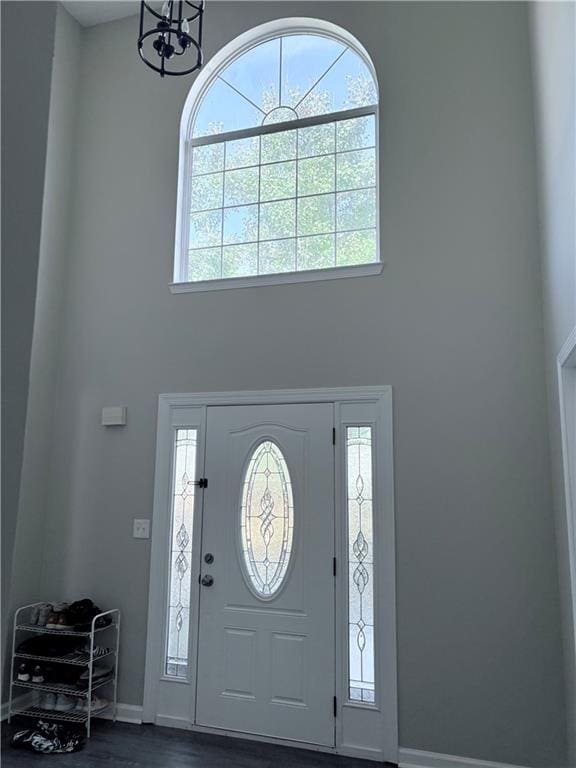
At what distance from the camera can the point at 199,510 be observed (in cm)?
382

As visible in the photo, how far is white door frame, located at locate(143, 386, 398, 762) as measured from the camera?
326cm

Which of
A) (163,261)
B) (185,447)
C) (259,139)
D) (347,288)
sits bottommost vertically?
(185,447)

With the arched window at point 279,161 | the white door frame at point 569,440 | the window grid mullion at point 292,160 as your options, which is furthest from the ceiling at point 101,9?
the white door frame at point 569,440

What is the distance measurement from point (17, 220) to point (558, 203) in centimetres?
264

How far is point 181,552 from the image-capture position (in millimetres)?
3834

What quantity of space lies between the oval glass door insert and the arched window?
1.22 meters

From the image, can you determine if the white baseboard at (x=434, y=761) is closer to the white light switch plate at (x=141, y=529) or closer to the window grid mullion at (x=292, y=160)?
the white light switch plate at (x=141, y=529)

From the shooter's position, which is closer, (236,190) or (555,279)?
(555,279)

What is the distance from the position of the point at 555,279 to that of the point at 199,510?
251 centimetres

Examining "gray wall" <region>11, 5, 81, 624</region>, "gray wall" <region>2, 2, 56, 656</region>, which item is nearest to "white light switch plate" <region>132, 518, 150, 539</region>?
"gray wall" <region>11, 5, 81, 624</region>

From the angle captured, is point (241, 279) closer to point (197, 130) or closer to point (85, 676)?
point (197, 130)

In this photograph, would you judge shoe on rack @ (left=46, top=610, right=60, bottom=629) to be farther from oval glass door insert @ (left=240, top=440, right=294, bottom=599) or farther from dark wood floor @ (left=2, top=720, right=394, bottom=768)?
oval glass door insert @ (left=240, top=440, right=294, bottom=599)

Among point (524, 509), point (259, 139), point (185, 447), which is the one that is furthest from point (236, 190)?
point (524, 509)

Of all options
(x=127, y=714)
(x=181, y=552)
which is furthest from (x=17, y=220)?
(x=127, y=714)
